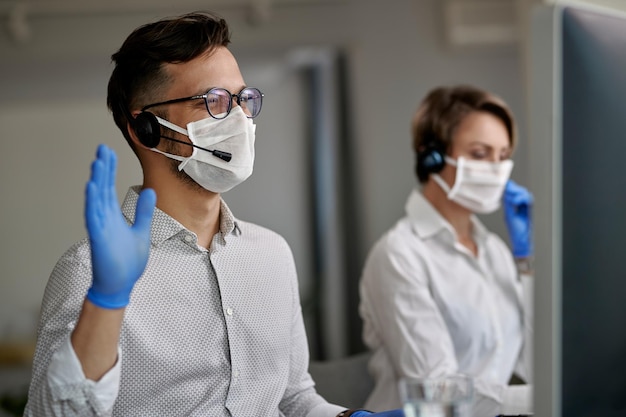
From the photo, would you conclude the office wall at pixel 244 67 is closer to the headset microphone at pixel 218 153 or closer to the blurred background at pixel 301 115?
the blurred background at pixel 301 115

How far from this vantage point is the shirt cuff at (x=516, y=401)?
75.5 inches

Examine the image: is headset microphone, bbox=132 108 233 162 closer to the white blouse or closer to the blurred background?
the white blouse

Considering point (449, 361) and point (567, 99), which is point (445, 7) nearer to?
point (449, 361)

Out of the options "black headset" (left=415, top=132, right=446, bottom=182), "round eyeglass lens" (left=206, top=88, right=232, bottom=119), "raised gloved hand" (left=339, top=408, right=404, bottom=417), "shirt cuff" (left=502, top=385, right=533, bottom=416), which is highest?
"round eyeglass lens" (left=206, top=88, right=232, bottom=119)

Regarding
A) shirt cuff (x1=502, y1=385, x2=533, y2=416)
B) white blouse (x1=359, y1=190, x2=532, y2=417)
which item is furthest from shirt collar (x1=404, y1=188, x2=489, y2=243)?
shirt cuff (x1=502, y1=385, x2=533, y2=416)

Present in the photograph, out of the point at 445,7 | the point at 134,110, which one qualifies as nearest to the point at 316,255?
the point at 445,7

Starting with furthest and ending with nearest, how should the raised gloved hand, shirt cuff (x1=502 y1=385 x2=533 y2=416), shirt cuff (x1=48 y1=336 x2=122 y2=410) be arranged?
shirt cuff (x1=502 y1=385 x2=533 y2=416)
the raised gloved hand
shirt cuff (x1=48 y1=336 x2=122 y2=410)

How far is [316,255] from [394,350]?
214 cm

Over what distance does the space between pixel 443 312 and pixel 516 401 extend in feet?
1.09

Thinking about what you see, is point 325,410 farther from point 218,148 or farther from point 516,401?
point 516,401

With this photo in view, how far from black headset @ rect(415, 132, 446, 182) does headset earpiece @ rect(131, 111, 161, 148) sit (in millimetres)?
1094

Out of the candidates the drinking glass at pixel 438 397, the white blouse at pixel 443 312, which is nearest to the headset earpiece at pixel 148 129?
the drinking glass at pixel 438 397

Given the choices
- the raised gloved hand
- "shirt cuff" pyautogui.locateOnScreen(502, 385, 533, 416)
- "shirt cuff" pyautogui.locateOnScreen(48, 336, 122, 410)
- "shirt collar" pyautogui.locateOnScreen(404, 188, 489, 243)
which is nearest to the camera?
"shirt cuff" pyautogui.locateOnScreen(48, 336, 122, 410)

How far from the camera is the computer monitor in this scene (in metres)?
0.85
